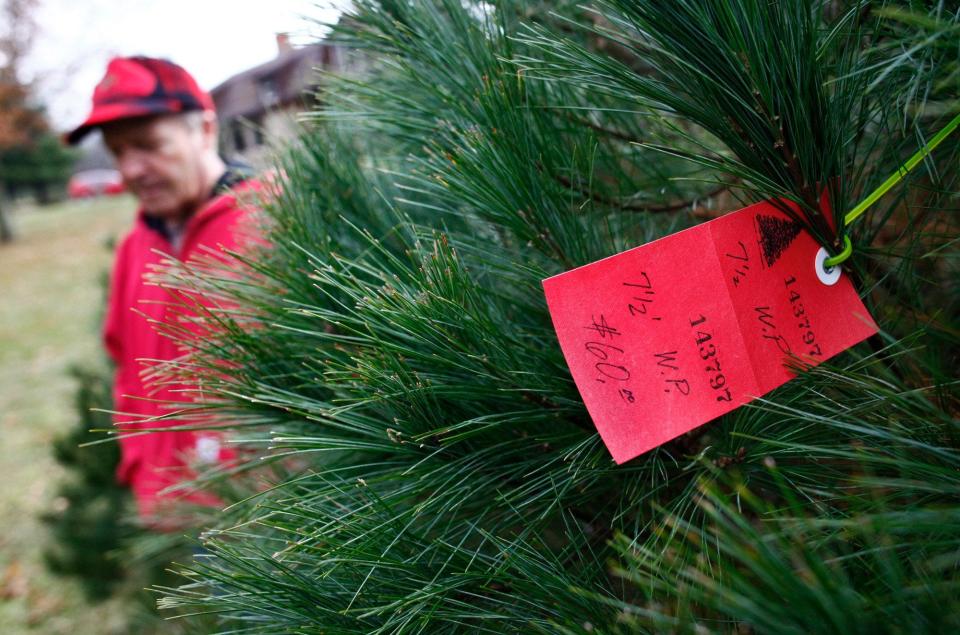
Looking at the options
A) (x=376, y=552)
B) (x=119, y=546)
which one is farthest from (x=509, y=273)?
(x=119, y=546)

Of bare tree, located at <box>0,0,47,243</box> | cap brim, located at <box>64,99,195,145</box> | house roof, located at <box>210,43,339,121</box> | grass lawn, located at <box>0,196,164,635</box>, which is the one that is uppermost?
bare tree, located at <box>0,0,47,243</box>

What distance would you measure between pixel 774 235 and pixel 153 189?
184cm

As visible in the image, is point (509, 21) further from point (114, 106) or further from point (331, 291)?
point (114, 106)

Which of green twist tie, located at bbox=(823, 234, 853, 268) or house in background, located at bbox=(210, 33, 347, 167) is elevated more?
house in background, located at bbox=(210, 33, 347, 167)

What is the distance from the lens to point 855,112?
28.9 inches

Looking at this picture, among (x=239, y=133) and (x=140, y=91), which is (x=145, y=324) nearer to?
(x=140, y=91)

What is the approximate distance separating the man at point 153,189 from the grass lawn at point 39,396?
177 cm

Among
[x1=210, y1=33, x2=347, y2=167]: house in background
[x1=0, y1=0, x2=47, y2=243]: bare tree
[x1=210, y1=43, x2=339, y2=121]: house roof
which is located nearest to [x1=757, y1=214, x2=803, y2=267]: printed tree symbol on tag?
[x1=210, y1=33, x2=347, y2=167]: house in background

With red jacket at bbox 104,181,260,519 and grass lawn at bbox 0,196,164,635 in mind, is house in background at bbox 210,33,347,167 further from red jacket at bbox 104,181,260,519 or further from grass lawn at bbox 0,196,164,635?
grass lawn at bbox 0,196,164,635

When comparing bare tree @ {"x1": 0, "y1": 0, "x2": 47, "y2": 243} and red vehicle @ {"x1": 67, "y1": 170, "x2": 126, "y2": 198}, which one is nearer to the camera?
bare tree @ {"x1": 0, "y1": 0, "x2": 47, "y2": 243}

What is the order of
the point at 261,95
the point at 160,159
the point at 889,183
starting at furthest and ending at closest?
the point at 261,95 < the point at 160,159 < the point at 889,183

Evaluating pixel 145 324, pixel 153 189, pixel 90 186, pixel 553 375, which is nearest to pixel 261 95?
pixel 153 189

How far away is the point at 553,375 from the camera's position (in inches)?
26.9

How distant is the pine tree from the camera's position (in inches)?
21.8
